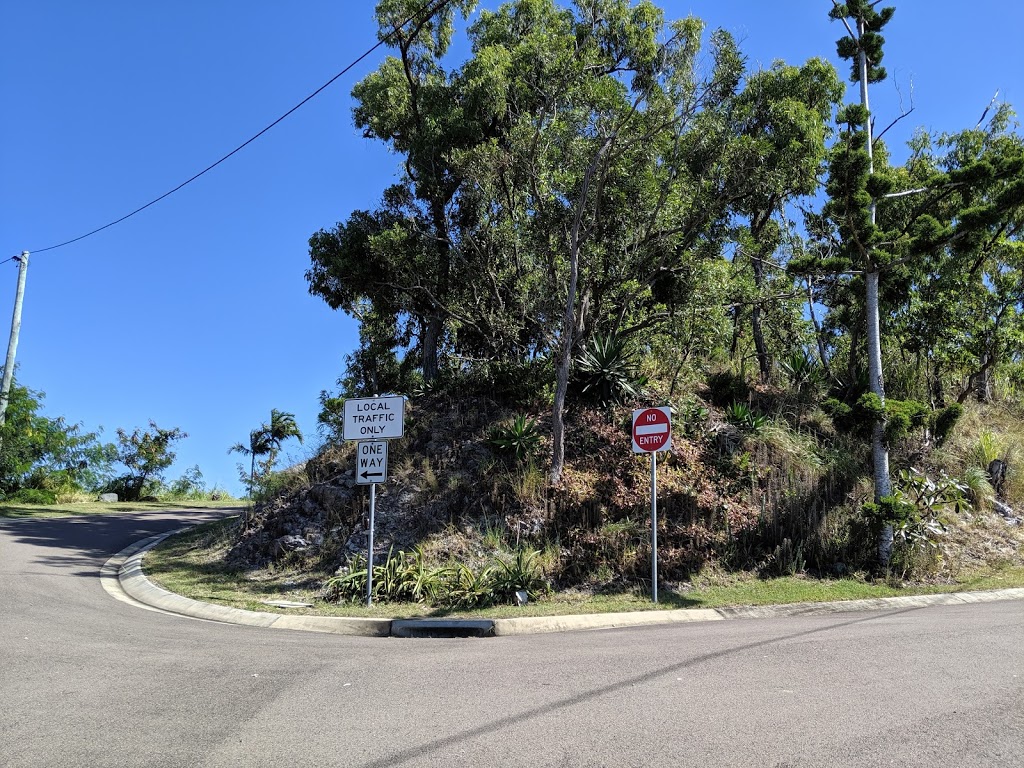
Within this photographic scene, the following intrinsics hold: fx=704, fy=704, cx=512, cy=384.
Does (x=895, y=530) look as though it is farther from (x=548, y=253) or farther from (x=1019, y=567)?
(x=548, y=253)

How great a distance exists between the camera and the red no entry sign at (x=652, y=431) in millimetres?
11422

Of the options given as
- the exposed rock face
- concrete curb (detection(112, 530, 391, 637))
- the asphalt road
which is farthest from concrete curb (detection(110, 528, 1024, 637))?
the exposed rock face

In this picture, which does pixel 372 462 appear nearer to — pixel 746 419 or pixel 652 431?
pixel 652 431

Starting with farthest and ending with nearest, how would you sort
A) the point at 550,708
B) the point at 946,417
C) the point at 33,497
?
the point at 33,497 → the point at 946,417 → the point at 550,708

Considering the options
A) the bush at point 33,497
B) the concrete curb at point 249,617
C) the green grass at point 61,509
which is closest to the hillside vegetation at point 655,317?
the concrete curb at point 249,617

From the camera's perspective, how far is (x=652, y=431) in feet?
38.0

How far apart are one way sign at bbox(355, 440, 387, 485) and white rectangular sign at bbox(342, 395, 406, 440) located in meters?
0.16

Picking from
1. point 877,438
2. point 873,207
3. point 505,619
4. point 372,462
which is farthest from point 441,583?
point 873,207

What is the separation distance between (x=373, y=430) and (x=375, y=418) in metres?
0.20

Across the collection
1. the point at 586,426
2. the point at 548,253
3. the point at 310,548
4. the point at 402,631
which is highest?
the point at 548,253

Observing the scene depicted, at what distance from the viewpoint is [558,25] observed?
1728cm

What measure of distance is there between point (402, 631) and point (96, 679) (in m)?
4.12

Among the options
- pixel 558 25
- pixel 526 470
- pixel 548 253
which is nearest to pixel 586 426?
pixel 526 470

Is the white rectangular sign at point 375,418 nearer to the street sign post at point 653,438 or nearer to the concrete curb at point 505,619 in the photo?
the concrete curb at point 505,619
